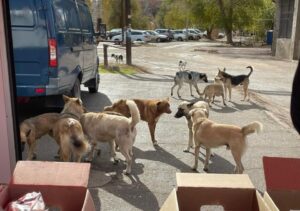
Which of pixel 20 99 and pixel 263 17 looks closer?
pixel 20 99

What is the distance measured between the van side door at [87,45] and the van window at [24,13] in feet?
7.89

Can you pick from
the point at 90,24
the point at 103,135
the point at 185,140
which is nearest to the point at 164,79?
the point at 90,24

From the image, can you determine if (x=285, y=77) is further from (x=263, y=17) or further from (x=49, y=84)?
(x=263, y=17)

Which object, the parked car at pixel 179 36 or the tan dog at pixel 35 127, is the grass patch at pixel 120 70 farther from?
the parked car at pixel 179 36

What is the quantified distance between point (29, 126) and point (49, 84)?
5.66 feet

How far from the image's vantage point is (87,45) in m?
9.56

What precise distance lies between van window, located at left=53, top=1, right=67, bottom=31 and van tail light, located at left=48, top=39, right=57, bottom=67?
1.00 ft

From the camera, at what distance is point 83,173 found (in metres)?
2.57

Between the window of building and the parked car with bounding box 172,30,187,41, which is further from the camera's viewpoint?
the parked car with bounding box 172,30,187,41

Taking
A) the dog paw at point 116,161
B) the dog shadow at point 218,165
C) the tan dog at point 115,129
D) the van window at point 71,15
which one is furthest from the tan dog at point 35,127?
the van window at point 71,15

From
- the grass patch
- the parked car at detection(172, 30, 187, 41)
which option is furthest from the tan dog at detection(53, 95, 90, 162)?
the parked car at detection(172, 30, 187, 41)

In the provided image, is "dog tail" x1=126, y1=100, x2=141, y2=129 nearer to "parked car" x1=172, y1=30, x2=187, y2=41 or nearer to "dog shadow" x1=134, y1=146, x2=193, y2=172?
"dog shadow" x1=134, y1=146, x2=193, y2=172

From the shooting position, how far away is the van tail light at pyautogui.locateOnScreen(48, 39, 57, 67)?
264 inches

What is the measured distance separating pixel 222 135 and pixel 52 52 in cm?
329
